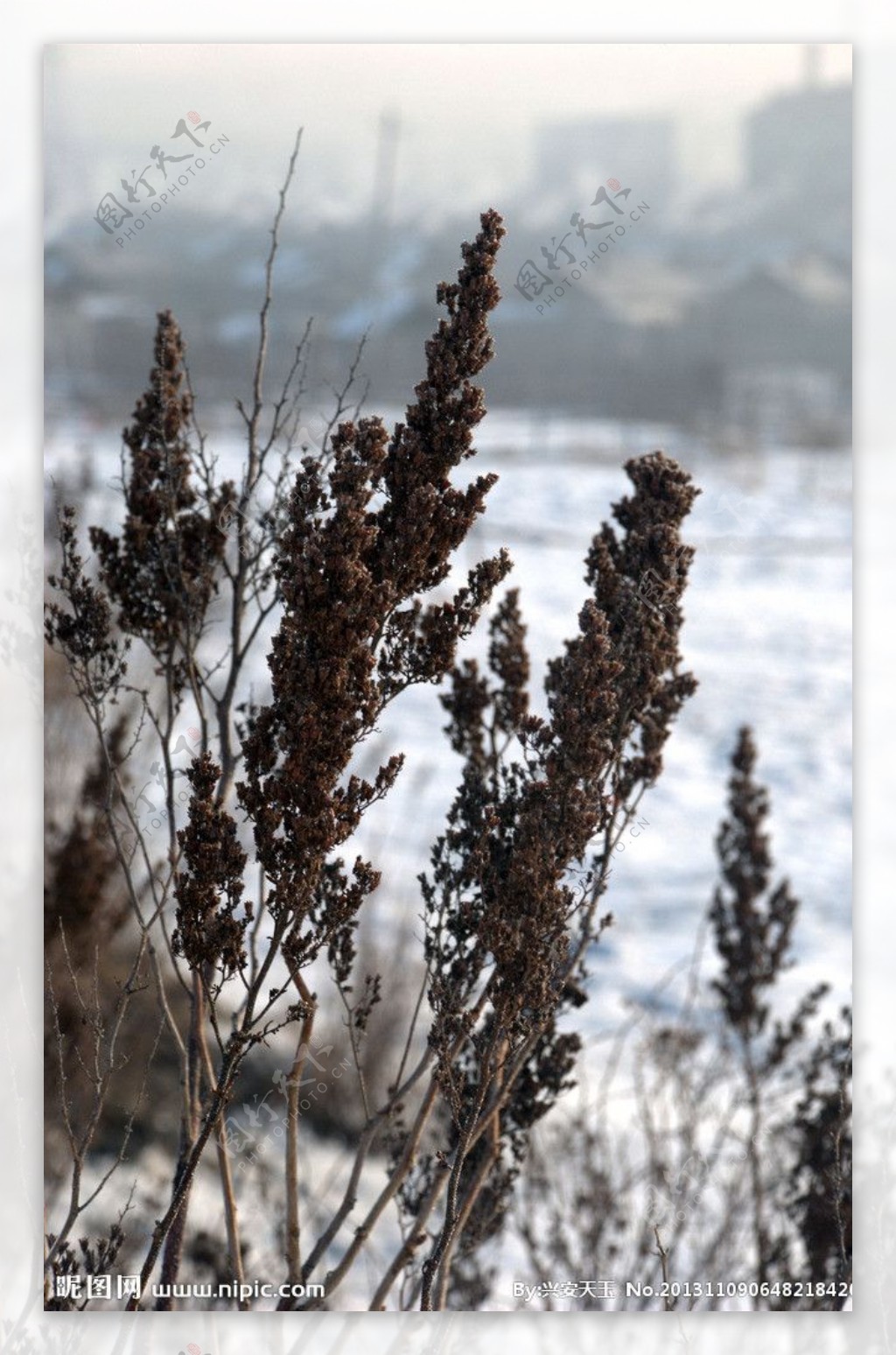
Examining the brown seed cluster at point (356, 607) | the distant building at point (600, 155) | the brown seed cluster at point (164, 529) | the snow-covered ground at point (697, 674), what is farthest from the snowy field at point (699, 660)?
the brown seed cluster at point (356, 607)

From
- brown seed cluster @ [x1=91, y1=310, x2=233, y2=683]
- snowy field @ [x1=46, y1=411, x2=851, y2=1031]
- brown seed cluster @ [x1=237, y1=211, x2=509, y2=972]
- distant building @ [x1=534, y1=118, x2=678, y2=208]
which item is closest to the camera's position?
brown seed cluster @ [x1=237, y1=211, x2=509, y2=972]

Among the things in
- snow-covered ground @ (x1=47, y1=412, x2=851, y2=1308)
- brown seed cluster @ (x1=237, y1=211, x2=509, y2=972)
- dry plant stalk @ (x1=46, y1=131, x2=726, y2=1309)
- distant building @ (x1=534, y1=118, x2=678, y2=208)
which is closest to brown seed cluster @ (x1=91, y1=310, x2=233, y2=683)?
dry plant stalk @ (x1=46, y1=131, x2=726, y2=1309)

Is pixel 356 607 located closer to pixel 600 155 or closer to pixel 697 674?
pixel 600 155

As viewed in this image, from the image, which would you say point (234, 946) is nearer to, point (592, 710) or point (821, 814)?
point (592, 710)

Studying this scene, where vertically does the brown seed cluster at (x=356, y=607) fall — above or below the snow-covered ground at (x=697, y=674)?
below

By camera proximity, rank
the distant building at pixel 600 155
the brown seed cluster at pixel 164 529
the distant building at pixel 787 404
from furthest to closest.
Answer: the distant building at pixel 787 404 < the distant building at pixel 600 155 < the brown seed cluster at pixel 164 529

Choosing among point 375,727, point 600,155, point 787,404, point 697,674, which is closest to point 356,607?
point 375,727

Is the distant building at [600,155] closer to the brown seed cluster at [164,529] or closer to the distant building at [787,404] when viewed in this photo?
the distant building at [787,404]

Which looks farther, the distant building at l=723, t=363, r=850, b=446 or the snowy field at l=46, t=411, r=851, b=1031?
the snowy field at l=46, t=411, r=851, b=1031

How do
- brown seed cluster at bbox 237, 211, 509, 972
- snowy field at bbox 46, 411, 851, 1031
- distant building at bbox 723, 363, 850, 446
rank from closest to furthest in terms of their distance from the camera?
brown seed cluster at bbox 237, 211, 509, 972 → distant building at bbox 723, 363, 850, 446 → snowy field at bbox 46, 411, 851, 1031

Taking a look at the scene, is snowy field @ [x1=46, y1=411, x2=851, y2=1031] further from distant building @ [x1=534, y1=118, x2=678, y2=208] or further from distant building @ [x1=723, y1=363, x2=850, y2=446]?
distant building @ [x1=534, y1=118, x2=678, y2=208]

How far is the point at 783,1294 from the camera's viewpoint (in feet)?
7.66

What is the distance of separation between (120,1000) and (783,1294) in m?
1.33
